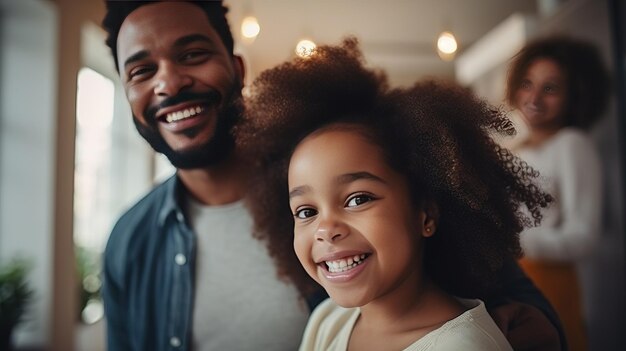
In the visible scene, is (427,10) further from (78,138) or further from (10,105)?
(10,105)

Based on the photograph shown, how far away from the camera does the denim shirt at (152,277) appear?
0.62 metres

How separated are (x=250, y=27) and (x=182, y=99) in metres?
0.14

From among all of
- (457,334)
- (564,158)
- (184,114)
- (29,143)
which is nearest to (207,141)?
(184,114)

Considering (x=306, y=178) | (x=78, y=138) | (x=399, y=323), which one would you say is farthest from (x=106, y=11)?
(x=399, y=323)

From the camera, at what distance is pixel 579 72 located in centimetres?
70

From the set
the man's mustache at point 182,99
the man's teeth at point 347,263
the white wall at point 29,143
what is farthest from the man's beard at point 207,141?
the white wall at point 29,143

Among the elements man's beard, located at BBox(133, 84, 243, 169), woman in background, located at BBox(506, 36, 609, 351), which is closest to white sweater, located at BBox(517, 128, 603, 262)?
woman in background, located at BBox(506, 36, 609, 351)

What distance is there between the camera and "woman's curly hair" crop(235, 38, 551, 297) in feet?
1.54

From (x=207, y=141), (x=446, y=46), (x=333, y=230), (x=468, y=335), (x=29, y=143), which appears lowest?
(x=468, y=335)

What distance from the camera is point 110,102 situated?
26.9 inches

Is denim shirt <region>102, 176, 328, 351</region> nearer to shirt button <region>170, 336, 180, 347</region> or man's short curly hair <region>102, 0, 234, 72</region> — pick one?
shirt button <region>170, 336, 180, 347</region>

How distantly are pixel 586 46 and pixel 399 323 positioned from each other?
0.52 m

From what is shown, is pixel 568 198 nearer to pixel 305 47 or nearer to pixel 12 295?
pixel 305 47

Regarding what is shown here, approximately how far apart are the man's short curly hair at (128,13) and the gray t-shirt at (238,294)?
21cm
